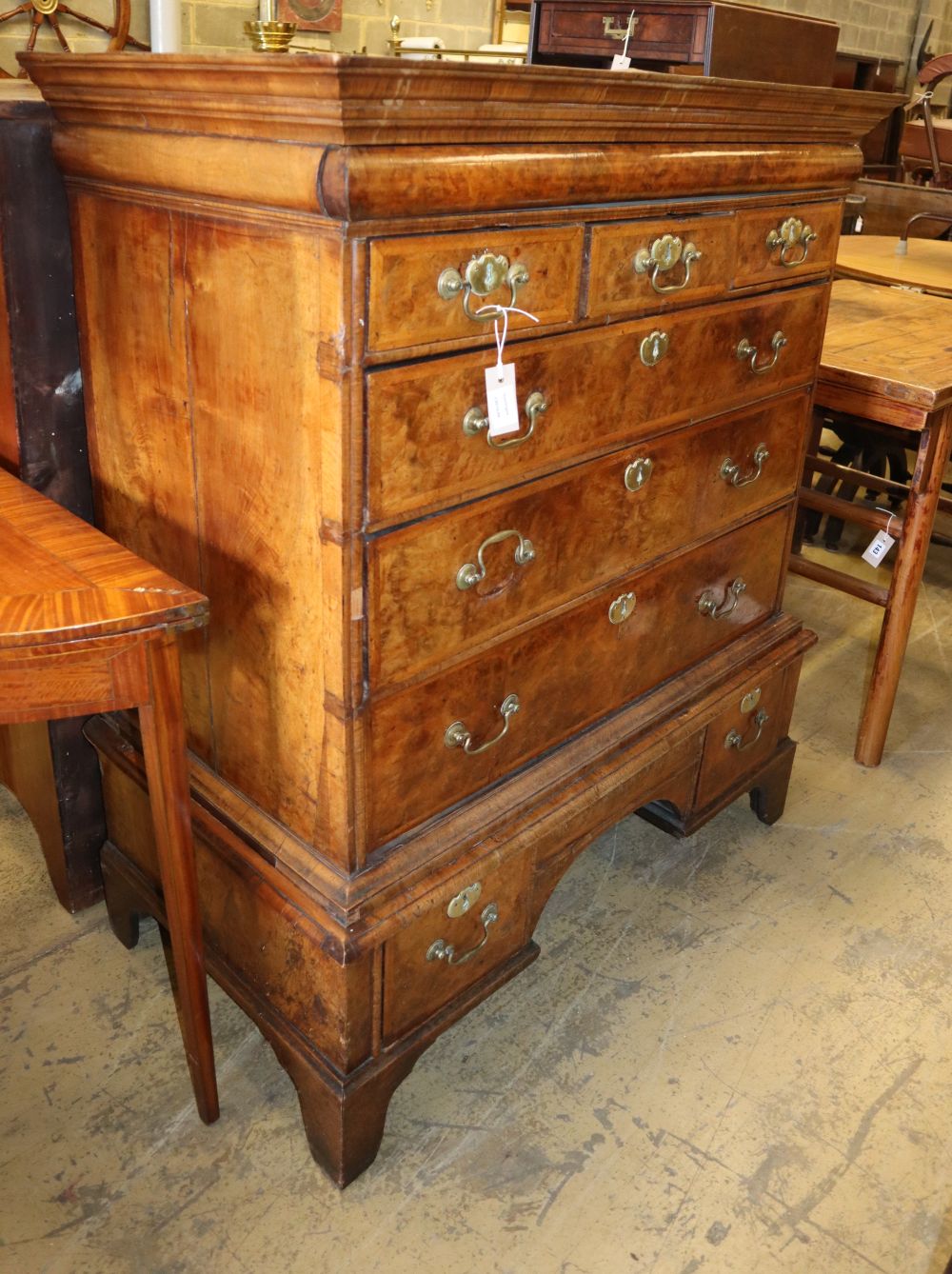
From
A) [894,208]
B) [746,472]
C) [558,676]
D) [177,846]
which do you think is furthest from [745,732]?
[894,208]

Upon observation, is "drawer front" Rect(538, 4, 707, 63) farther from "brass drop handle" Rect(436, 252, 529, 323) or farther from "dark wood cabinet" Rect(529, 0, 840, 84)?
"brass drop handle" Rect(436, 252, 529, 323)

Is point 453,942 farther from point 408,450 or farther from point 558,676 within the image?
point 408,450

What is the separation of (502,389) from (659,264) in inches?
14.5

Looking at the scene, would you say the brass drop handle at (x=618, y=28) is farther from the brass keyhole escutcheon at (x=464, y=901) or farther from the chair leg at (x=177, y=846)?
the brass keyhole escutcheon at (x=464, y=901)

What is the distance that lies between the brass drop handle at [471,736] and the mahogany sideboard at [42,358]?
0.73m

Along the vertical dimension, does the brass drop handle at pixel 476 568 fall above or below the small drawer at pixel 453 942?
above

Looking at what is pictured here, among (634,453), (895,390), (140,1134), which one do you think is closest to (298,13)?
(895,390)

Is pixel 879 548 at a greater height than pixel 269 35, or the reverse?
pixel 269 35

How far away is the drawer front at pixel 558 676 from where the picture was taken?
4.95 ft

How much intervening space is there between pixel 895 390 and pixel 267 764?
1.65 meters

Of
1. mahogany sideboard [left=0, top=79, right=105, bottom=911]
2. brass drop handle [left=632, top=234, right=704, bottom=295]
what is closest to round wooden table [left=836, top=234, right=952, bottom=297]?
brass drop handle [left=632, top=234, right=704, bottom=295]

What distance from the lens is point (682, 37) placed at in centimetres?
171

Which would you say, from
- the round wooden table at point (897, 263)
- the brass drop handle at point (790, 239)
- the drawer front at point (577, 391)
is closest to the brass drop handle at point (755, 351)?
the drawer front at point (577, 391)

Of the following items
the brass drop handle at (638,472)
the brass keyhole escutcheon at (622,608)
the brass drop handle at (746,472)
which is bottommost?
the brass keyhole escutcheon at (622,608)
